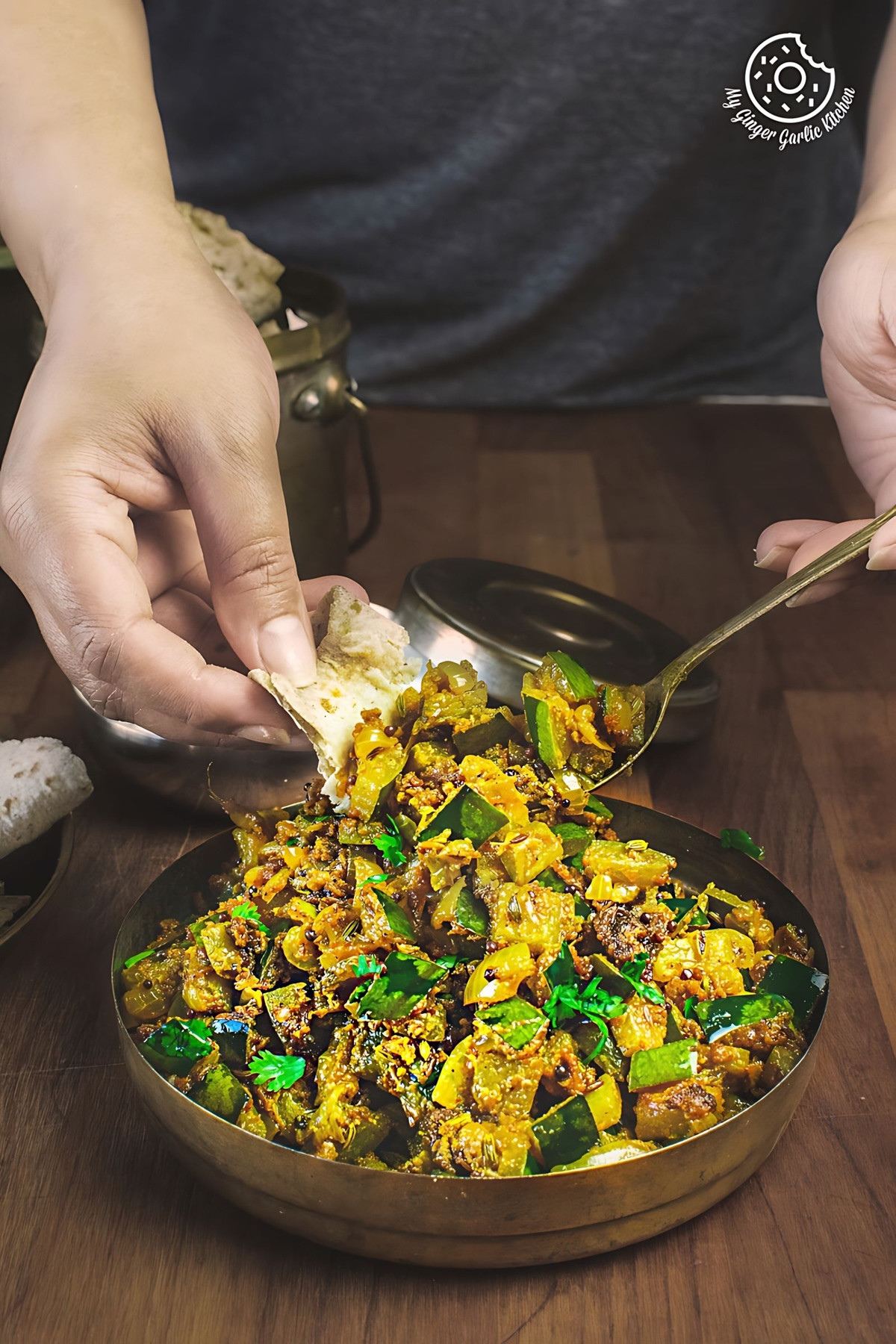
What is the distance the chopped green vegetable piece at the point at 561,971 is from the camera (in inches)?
27.1

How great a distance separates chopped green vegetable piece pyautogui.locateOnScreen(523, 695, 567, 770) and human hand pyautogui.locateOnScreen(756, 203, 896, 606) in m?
0.30

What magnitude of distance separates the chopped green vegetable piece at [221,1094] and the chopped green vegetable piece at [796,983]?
1.08 feet

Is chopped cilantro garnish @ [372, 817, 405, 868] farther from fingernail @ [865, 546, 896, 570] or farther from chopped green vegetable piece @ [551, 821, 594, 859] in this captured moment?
fingernail @ [865, 546, 896, 570]

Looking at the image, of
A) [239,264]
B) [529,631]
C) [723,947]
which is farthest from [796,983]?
[239,264]

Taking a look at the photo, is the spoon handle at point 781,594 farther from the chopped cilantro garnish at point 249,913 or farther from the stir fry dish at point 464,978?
the chopped cilantro garnish at point 249,913

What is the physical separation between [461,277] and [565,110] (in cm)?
29

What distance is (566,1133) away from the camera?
0.61 meters

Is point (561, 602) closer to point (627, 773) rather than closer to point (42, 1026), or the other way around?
point (627, 773)

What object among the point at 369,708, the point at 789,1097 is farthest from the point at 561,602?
the point at 789,1097

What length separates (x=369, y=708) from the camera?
83 cm

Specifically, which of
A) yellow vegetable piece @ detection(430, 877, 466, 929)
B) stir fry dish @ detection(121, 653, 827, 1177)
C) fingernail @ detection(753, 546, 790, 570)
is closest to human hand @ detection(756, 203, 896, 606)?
fingernail @ detection(753, 546, 790, 570)

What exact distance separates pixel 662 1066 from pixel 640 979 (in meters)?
0.08

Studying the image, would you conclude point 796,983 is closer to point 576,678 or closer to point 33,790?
point 576,678

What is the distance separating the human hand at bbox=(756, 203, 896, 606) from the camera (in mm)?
987
